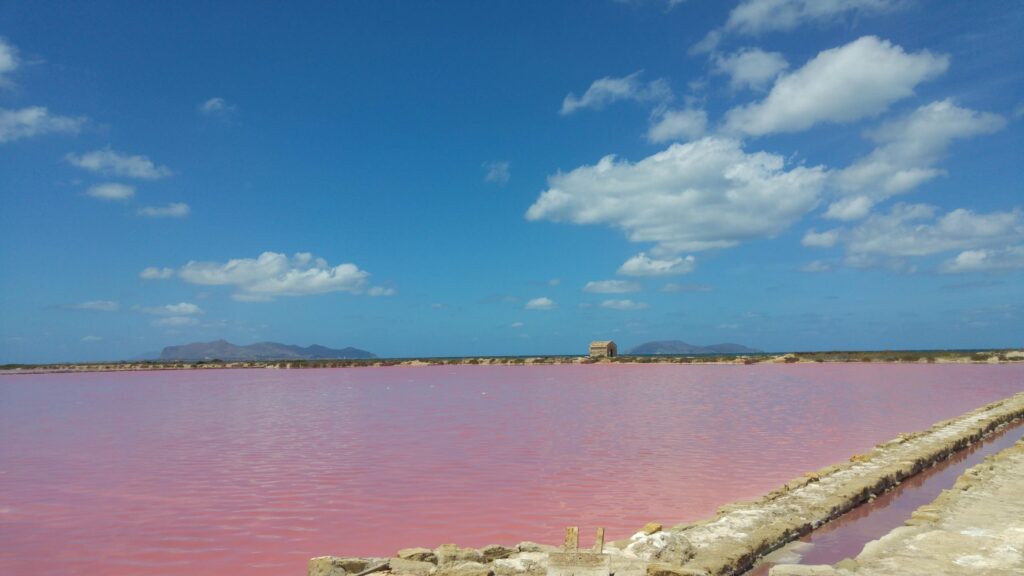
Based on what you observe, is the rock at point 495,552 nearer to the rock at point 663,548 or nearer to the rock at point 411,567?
the rock at point 411,567

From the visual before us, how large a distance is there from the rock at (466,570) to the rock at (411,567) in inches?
3.6

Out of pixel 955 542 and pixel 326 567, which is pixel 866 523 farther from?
pixel 326 567

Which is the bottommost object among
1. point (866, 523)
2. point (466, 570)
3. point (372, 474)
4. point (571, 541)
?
point (866, 523)

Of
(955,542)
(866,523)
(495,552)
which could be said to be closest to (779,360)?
(866,523)

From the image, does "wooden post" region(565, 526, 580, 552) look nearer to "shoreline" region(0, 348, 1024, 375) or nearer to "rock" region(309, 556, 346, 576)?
"rock" region(309, 556, 346, 576)

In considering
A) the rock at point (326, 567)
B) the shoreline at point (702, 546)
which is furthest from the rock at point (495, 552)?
the rock at point (326, 567)

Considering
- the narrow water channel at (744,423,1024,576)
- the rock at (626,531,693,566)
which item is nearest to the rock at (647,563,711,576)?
the rock at (626,531,693,566)

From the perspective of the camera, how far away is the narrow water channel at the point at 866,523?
5605 mm

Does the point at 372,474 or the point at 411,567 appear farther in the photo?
the point at 372,474

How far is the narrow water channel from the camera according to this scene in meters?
5.61

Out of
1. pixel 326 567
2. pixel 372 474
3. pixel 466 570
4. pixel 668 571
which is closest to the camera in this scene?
pixel 668 571

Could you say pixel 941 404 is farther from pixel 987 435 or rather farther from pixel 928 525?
pixel 928 525

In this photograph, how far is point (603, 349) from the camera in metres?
68.8

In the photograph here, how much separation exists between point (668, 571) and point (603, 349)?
65.0 metres
